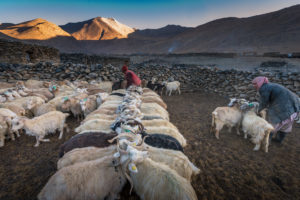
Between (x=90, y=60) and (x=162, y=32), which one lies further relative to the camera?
(x=162, y=32)

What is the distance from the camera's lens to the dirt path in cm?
283

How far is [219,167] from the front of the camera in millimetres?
3496

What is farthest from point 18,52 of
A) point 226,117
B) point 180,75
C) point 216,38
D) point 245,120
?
point 216,38

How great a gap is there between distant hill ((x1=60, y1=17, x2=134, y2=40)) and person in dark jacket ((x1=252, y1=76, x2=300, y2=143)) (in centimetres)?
8973

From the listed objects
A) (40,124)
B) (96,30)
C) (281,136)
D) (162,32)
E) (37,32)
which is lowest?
(40,124)

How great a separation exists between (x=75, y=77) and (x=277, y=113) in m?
11.8

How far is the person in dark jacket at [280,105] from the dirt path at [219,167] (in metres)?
0.61

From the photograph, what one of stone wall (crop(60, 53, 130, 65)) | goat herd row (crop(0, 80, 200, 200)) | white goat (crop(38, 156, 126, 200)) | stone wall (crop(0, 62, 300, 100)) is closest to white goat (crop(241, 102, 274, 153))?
goat herd row (crop(0, 80, 200, 200))

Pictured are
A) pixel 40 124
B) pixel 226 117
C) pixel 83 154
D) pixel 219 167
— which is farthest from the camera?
pixel 226 117

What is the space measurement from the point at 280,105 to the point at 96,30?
104 meters

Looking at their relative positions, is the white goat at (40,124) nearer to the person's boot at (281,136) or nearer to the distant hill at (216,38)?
the person's boot at (281,136)

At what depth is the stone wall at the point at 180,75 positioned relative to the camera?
8938 mm

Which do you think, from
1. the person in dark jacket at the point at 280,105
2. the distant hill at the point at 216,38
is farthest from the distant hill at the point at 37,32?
the person in dark jacket at the point at 280,105

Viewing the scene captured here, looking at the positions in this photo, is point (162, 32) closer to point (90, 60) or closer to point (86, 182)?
point (90, 60)
